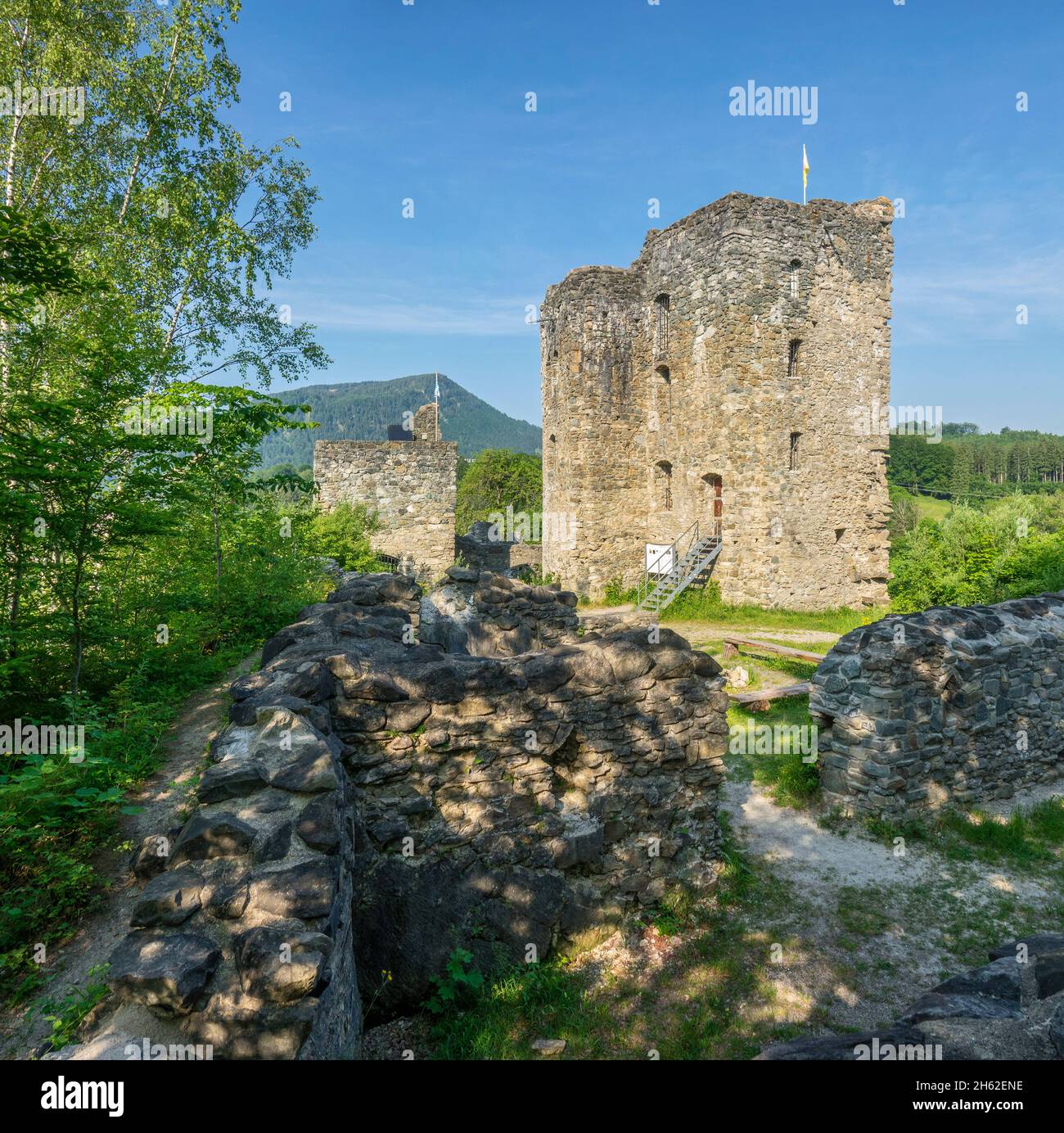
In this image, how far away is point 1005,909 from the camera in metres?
5.54

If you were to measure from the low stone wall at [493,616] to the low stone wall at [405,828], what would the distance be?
3.59 m

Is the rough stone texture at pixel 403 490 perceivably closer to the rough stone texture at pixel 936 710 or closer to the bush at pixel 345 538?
the bush at pixel 345 538

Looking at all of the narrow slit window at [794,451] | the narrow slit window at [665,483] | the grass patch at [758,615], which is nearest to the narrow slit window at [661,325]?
the narrow slit window at [665,483]

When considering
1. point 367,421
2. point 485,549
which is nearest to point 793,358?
point 485,549

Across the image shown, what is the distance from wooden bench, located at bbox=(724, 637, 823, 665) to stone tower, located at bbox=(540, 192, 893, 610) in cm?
580

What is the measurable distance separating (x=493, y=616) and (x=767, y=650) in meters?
6.66

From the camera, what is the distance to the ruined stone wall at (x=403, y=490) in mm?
19672

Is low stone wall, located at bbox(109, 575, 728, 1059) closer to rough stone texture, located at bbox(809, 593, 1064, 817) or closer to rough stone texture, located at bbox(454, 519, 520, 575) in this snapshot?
rough stone texture, located at bbox(809, 593, 1064, 817)

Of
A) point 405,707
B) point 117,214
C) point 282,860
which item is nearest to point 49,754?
point 405,707

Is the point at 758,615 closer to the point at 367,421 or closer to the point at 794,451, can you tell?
the point at 794,451

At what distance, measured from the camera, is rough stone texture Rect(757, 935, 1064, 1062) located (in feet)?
8.45

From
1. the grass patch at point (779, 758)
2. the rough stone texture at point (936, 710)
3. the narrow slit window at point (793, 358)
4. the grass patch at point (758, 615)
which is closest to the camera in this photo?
the rough stone texture at point (936, 710)

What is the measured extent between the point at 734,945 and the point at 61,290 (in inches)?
342
